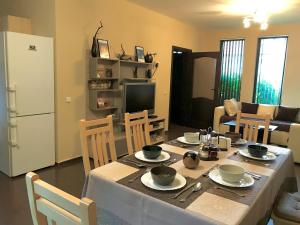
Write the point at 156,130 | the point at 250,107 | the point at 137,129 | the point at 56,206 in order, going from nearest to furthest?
the point at 56,206 → the point at 137,129 → the point at 156,130 → the point at 250,107

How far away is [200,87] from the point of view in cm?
674

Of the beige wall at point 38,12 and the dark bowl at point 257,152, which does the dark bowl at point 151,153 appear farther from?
the beige wall at point 38,12

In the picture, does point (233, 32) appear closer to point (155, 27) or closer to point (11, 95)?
point (155, 27)

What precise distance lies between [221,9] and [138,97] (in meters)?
2.32

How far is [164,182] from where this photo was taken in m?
1.37

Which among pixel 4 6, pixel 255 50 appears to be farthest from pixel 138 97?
pixel 255 50

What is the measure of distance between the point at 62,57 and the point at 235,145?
106 inches

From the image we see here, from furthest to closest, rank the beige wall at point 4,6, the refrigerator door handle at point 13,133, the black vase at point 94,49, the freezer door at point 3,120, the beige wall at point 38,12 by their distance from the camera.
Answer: the beige wall at point 4,6 → the black vase at point 94,49 → the beige wall at point 38,12 → the refrigerator door handle at point 13,133 → the freezer door at point 3,120

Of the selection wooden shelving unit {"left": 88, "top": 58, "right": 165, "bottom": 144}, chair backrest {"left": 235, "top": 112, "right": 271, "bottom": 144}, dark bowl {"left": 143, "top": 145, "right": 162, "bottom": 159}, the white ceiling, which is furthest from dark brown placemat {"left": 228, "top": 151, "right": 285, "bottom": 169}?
the white ceiling

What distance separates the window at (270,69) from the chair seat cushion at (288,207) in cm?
477

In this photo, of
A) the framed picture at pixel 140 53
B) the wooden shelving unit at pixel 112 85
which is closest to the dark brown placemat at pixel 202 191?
the wooden shelving unit at pixel 112 85

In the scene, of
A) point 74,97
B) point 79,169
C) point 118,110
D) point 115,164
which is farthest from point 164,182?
point 118,110

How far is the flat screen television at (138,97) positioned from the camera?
441cm

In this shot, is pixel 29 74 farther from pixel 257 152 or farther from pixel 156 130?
pixel 257 152
